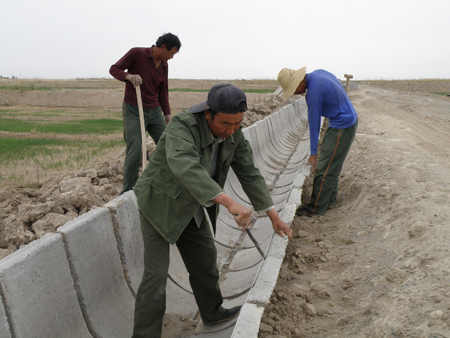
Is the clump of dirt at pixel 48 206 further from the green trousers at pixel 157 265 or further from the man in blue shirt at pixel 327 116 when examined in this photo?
the man in blue shirt at pixel 327 116

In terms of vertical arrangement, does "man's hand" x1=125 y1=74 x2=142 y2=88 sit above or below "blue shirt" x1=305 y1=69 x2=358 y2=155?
above

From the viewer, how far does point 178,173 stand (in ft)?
7.02

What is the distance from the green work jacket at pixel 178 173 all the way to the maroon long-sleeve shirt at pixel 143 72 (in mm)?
2508

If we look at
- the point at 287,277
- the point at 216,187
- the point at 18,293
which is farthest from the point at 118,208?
the point at 287,277

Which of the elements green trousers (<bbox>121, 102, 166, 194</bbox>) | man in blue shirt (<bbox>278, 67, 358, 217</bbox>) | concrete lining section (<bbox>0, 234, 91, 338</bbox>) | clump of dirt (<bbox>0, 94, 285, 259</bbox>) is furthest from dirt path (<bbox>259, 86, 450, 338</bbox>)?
clump of dirt (<bbox>0, 94, 285, 259</bbox>)

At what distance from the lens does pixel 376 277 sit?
10.3ft

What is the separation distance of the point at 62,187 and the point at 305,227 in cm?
318

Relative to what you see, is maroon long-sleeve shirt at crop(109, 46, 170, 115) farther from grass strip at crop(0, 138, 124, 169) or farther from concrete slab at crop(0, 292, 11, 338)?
grass strip at crop(0, 138, 124, 169)

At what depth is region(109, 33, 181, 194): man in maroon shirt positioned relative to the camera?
462 centimetres

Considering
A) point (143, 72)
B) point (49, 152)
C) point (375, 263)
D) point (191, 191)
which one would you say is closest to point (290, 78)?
point (143, 72)

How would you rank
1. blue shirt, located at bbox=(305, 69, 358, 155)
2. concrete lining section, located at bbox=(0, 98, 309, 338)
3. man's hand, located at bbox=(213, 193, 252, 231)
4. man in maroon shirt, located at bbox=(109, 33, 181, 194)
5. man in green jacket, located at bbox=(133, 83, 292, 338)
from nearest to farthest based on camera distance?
man's hand, located at bbox=(213, 193, 252, 231) → man in green jacket, located at bbox=(133, 83, 292, 338) → concrete lining section, located at bbox=(0, 98, 309, 338) → man in maroon shirt, located at bbox=(109, 33, 181, 194) → blue shirt, located at bbox=(305, 69, 358, 155)

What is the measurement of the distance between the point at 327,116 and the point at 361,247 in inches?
74.1

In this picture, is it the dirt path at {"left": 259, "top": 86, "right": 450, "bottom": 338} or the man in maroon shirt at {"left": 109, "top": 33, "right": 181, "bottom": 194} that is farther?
the man in maroon shirt at {"left": 109, "top": 33, "right": 181, "bottom": 194}

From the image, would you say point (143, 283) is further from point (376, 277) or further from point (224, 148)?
point (376, 277)
